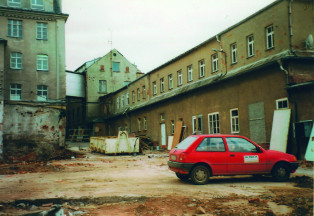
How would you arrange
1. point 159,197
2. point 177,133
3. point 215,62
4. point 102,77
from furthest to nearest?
point 102,77, point 177,133, point 215,62, point 159,197

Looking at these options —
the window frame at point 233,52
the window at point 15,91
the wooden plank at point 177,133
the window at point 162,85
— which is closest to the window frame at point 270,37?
the window frame at point 233,52

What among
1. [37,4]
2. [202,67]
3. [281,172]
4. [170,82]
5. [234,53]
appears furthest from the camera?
[37,4]

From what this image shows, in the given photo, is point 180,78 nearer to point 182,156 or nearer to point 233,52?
point 233,52

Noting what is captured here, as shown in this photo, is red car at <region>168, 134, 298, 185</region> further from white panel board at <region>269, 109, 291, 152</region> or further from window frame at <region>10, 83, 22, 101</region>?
window frame at <region>10, 83, 22, 101</region>

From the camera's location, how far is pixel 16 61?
34.2 m

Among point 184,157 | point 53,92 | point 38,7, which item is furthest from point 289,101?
point 38,7

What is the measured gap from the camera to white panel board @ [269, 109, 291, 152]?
16233mm

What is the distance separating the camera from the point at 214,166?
33.0 feet

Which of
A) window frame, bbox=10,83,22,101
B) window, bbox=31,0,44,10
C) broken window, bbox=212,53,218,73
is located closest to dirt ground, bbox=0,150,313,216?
broken window, bbox=212,53,218,73

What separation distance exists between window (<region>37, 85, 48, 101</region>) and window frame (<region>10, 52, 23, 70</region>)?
2805mm

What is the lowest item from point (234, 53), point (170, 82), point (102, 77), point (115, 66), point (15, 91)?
point (15, 91)

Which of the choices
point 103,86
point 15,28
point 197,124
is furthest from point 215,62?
point 103,86

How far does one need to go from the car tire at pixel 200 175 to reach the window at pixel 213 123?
43.0 ft

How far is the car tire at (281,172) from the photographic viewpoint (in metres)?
10.4
